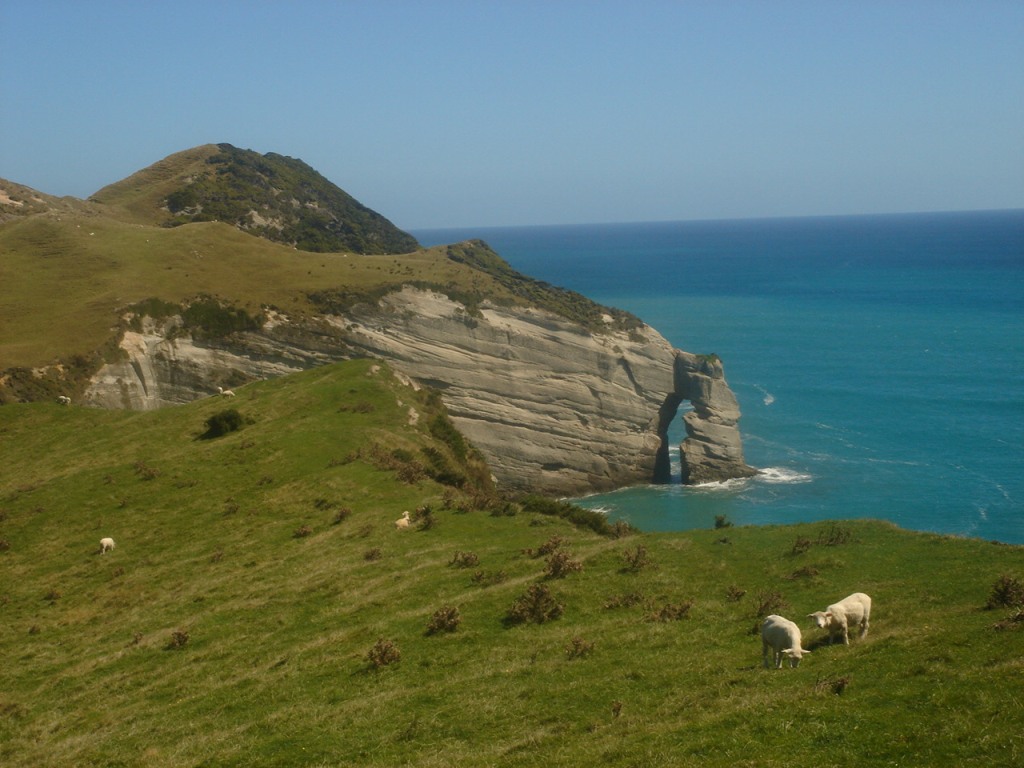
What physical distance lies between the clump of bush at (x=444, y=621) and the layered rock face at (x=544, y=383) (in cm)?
5123

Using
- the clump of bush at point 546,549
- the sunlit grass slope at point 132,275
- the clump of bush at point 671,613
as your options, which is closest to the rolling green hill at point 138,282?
the sunlit grass slope at point 132,275

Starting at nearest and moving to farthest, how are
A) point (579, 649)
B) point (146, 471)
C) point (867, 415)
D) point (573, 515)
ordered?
point (579, 649) < point (573, 515) < point (146, 471) < point (867, 415)

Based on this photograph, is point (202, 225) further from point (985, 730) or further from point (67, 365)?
point (985, 730)

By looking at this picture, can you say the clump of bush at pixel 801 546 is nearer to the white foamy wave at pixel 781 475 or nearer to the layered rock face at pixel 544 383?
the layered rock face at pixel 544 383

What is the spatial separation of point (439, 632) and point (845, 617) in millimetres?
9407

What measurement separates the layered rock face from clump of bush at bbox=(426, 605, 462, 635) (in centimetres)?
5123

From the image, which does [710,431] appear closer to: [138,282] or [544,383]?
[544,383]

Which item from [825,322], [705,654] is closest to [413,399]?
[705,654]

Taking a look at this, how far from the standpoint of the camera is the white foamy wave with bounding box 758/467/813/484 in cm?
7044

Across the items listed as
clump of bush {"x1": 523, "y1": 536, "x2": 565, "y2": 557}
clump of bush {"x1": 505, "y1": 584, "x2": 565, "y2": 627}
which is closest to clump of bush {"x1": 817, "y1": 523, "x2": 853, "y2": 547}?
clump of bush {"x1": 523, "y1": 536, "x2": 565, "y2": 557}

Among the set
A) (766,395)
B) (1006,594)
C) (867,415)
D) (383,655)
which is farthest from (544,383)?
(1006,594)

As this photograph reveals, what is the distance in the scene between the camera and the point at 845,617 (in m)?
15.5

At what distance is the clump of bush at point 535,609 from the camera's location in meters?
20.0

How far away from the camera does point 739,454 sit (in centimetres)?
7412
